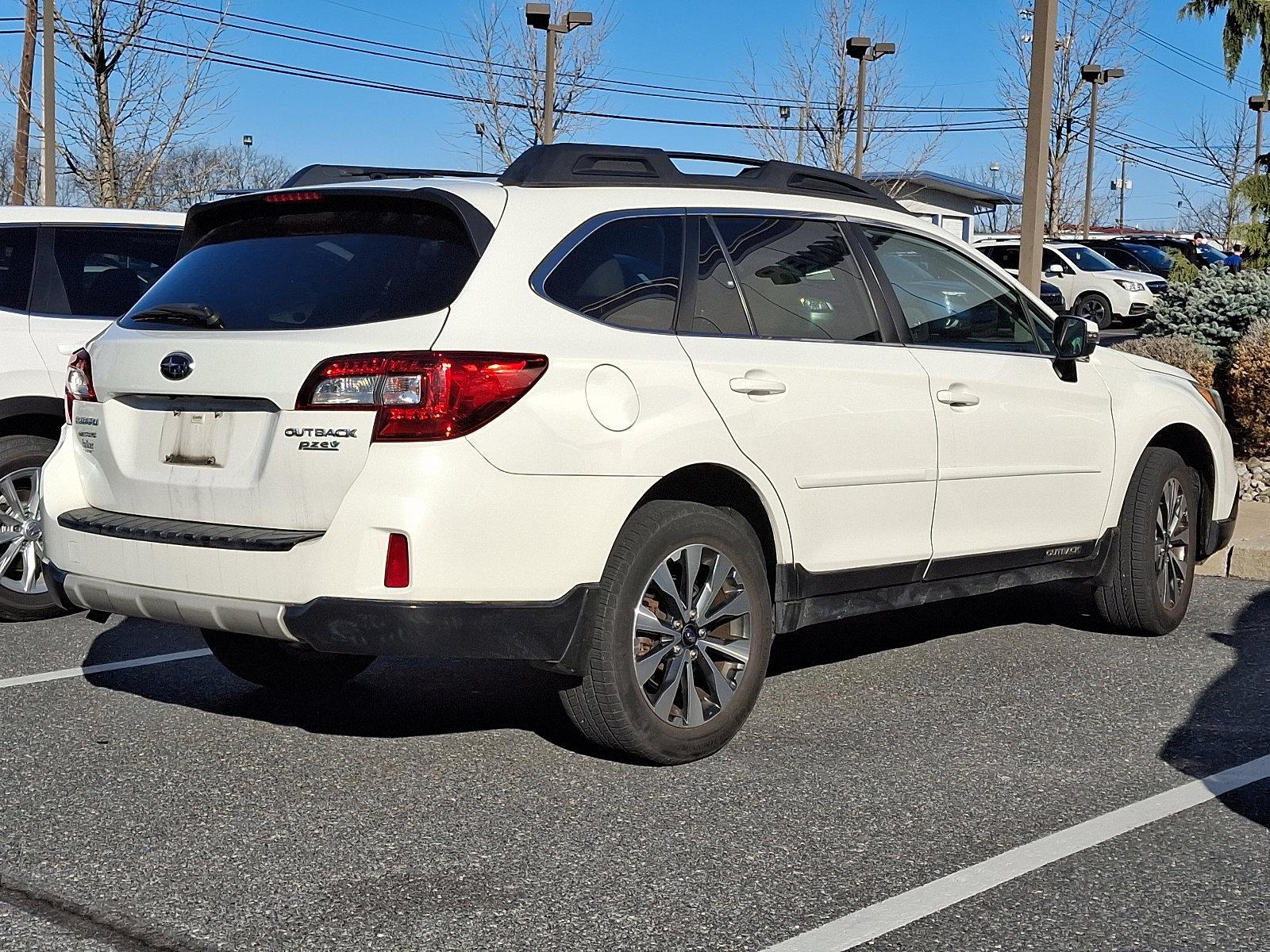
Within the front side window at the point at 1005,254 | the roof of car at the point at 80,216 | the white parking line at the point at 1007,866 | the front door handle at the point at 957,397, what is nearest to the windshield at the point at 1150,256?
the front side window at the point at 1005,254

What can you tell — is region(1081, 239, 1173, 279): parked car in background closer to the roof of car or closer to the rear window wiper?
the roof of car

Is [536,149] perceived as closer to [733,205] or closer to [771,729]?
[733,205]

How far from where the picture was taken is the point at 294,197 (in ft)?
16.5

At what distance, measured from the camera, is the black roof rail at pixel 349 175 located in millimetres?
5449

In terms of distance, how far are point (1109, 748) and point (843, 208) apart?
6.94 feet

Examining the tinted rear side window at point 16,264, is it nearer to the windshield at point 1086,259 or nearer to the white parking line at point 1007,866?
the white parking line at point 1007,866

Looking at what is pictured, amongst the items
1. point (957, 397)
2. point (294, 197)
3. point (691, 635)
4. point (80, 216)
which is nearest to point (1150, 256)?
point (80, 216)

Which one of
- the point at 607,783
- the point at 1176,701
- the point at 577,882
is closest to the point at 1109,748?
the point at 1176,701

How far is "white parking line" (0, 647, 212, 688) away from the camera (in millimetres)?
6129

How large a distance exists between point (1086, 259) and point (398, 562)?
2911 cm

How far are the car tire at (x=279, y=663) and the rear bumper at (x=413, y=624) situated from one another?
1059 millimetres

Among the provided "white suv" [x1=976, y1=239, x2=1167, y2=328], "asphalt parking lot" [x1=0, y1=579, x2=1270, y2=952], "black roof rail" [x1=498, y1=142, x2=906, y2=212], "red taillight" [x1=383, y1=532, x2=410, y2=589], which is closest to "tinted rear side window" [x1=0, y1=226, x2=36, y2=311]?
"asphalt parking lot" [x1=0, y1=579, x2=1270, y2=952]

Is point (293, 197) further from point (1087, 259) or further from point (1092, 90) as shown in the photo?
point (1092, 90)

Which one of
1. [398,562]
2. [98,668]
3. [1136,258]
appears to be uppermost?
[1136,258]
